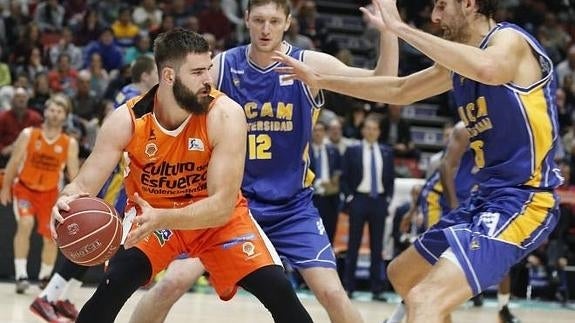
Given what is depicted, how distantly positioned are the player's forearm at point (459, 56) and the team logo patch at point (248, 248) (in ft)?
3.98

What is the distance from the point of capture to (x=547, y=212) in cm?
482

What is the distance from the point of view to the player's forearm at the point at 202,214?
4.67 m

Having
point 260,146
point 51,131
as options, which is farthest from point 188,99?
point 51,131

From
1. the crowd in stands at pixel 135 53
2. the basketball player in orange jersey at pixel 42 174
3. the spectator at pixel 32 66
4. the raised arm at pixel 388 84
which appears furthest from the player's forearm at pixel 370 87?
the spectator at pixel 32 66

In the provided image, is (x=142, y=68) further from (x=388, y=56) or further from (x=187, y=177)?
(x=187, y=177)

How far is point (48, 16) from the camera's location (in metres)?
16.1

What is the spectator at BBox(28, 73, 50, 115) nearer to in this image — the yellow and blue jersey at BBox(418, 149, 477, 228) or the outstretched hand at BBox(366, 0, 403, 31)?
the yellow and blue jersey at BBox(418, 149, 477, 228)

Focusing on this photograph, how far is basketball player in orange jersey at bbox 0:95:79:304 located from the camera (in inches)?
431

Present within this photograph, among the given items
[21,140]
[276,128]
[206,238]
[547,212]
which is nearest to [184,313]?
[21,140]

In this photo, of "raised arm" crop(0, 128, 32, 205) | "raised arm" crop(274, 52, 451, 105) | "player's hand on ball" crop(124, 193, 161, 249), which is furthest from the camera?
"raised arm" crop(0, 128, 32, 205)

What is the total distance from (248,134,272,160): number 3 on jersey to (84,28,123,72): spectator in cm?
981

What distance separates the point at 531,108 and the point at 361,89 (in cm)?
87

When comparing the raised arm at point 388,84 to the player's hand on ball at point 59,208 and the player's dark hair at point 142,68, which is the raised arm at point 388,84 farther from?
the player's dark hair at point 142,68

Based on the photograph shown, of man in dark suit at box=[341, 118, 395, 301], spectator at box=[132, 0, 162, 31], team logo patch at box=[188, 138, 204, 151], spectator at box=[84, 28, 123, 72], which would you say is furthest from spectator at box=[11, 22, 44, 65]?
team logo patch at box=[188, 138, 204, 151]
